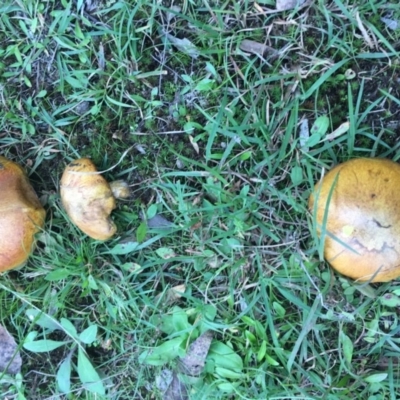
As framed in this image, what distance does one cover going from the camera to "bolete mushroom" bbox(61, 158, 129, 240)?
272 centimetres

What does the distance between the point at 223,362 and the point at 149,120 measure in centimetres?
132

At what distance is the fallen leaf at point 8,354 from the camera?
3076 millimetres

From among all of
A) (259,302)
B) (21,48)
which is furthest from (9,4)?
(259,302)

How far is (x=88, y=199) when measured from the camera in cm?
271

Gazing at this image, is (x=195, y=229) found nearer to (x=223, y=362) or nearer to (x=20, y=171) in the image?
(x=223, y=362)

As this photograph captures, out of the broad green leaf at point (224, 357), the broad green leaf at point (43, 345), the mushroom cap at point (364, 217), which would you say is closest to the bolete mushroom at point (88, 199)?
the broad green leaf at point (43, 345)

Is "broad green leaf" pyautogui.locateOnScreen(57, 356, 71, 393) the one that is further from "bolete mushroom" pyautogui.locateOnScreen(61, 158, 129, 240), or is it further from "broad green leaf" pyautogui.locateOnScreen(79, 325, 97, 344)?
"bolete mushroom" pyautogui.locateOnScreen(61, 158, 129, 240)

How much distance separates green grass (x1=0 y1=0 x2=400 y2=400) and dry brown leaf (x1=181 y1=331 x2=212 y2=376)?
0.04 metres

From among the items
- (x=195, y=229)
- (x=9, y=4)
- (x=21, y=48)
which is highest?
(x=9, y=4)

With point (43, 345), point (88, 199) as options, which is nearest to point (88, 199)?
point (88, 199)

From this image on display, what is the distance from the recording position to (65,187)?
2.75 meters

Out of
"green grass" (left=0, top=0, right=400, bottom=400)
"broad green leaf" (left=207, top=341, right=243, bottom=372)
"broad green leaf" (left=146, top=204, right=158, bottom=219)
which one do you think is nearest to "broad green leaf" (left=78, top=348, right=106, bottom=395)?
"green grass" (left=0, top=0, right=400, bottom=400)

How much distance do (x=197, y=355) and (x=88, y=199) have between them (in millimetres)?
983

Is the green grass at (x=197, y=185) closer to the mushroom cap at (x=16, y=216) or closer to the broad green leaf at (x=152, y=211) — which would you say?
the broad green leaf at (x=152, y=211)
